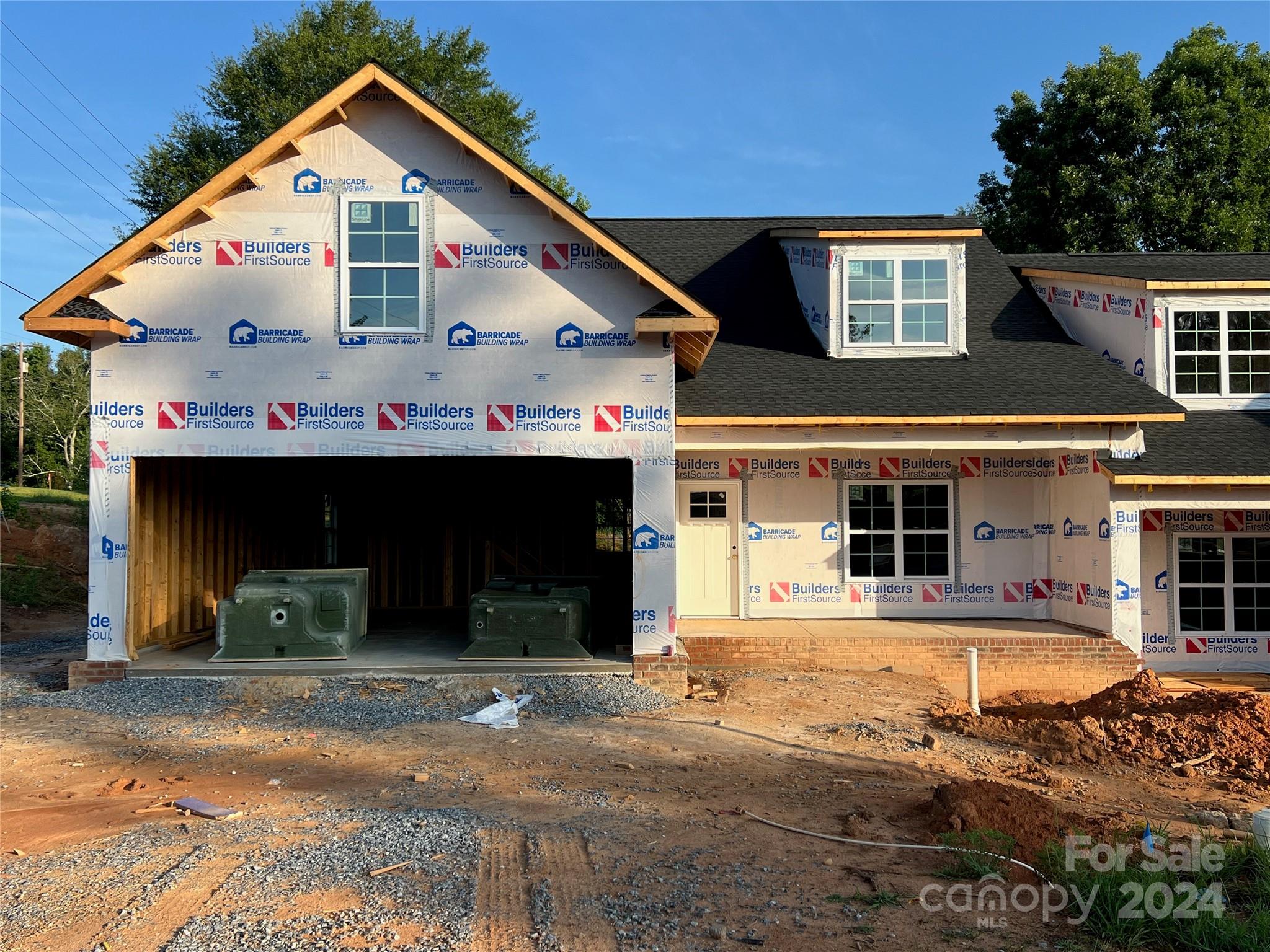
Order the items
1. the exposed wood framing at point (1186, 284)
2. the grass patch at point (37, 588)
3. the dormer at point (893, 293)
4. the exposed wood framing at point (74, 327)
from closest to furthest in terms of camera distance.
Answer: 1. the exposed wood framing at point (74, 327)
2. the exposed wood framing at point (1186, 284)
3. the dormer at point (893, 293)
4. the grass patch at point (37, 588)

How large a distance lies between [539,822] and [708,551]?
8519 millimetres

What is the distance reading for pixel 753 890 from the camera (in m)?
5.38

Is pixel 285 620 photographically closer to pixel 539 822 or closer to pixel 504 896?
pixel 539 822

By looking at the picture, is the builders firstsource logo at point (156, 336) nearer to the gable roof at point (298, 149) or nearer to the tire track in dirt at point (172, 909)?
the gable roof at point (298, 149)

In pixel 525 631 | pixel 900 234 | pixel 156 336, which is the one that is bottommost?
pixel 525 631

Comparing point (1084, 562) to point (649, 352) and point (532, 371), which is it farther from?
point (532, 371)

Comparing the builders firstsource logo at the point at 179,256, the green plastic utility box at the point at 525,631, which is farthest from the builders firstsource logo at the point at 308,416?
the green plastic utility box at the point at 525,631

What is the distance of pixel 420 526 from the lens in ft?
59.1

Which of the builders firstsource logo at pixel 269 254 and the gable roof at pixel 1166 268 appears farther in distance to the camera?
the gable roof at pixel 1166 268

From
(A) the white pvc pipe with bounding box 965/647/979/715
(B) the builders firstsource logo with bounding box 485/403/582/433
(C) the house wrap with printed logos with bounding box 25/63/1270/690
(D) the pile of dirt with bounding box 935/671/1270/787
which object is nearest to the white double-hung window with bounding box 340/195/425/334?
(C) the house wrap with printed logos with bounding box 25/63/1270/690

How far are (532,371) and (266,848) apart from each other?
658 cm

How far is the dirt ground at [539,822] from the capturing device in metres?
4.92

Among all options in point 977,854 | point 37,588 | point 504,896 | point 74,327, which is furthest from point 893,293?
point 37,588

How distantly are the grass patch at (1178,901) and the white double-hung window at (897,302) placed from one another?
32.6 feet
